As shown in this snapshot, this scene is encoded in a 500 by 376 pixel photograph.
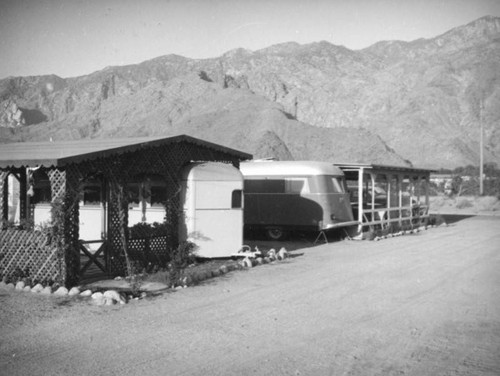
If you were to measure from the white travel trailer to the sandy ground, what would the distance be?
57.3 inches

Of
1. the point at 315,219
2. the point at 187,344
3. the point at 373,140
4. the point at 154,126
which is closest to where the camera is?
the point at 187,344

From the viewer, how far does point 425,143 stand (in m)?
83.1

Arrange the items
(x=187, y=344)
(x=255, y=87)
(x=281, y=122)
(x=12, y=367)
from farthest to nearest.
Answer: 1. (x=255, y=87)
2. (x=281, y=122)
3. (x=187, y=344)
4. (x=12, y=367)

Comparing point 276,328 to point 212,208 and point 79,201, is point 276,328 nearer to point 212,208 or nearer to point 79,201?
point 79,201

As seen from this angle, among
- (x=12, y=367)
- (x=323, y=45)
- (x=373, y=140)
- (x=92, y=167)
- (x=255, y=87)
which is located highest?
(x=323, y=45)

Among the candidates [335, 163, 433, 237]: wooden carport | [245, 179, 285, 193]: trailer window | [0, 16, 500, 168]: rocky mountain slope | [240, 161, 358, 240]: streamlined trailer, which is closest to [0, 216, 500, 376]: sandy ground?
[240, 161, 358, 240]: streamlined trailer

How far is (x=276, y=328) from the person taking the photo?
7254mm

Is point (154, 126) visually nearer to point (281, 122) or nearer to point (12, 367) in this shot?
point (281, 122)

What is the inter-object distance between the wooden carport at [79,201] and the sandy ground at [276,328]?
1.06 m

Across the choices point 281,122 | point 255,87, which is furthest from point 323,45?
point 281,122

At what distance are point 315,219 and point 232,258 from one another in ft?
16.1

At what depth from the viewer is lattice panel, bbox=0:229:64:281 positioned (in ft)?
32.3

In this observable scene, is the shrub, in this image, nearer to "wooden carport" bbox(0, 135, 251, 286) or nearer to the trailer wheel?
the trailer wheel

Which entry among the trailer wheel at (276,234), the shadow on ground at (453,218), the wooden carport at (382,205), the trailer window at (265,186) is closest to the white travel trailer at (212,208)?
the trailer window at (265,186)
